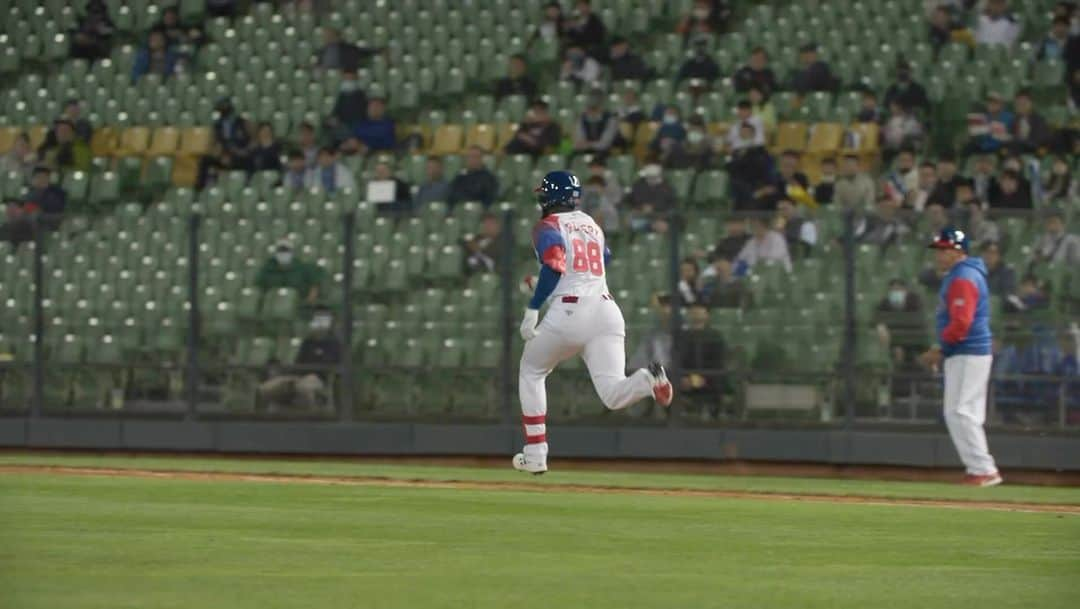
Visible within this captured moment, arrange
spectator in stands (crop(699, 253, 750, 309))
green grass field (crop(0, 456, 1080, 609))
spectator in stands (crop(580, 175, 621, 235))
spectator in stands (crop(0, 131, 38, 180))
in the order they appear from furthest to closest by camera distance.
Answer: spectator in stands (crop(0, 131, 38, 180))
spectator in stands (crop(580, 175, 621, 235))
spectator in stands (crop(699, 253, 750, 309))
green grass field (crop(0, 456, 1080, 609))

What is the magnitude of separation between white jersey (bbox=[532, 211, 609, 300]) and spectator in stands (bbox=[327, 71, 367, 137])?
10463 millimetres

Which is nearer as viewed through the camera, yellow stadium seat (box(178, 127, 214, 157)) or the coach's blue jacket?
the coach's blue jacket

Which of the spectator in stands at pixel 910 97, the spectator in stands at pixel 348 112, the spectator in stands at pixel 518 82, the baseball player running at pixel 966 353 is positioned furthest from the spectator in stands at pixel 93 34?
the baseball player running at pixel 966 353

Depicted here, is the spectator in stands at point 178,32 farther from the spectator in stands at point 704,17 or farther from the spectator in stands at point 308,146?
the spectator in stands at point 704,17

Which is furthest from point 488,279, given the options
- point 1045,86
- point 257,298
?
point 1045,86

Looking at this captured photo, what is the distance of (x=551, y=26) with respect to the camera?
2555cm

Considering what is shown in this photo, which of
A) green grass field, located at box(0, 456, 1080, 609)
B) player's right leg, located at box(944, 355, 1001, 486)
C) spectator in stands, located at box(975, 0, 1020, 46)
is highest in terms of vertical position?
spectator in stands, located at box(975, 0, 1020, 46)

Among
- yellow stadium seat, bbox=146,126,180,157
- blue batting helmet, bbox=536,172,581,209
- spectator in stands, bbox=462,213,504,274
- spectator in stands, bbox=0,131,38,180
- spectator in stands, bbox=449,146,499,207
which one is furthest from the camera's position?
yellow stadium seat, bbox=146,126,180,157

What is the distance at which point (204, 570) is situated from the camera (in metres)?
9.08

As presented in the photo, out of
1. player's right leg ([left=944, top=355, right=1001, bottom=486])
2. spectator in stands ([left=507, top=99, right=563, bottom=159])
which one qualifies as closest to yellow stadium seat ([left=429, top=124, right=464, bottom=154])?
spectator in stands ([left=507, top=99, right=563, bottom=159])

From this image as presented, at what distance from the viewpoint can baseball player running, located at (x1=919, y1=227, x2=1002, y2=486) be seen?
53.1ft

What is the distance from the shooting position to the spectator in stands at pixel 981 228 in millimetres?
18219

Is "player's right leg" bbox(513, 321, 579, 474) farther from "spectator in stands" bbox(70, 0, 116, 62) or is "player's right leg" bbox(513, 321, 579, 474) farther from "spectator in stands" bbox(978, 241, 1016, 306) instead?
"spectator in stands" bbox(70, 0, 116, 62)

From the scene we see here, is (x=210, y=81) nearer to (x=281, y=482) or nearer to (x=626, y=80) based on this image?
(x=626, y=80)
